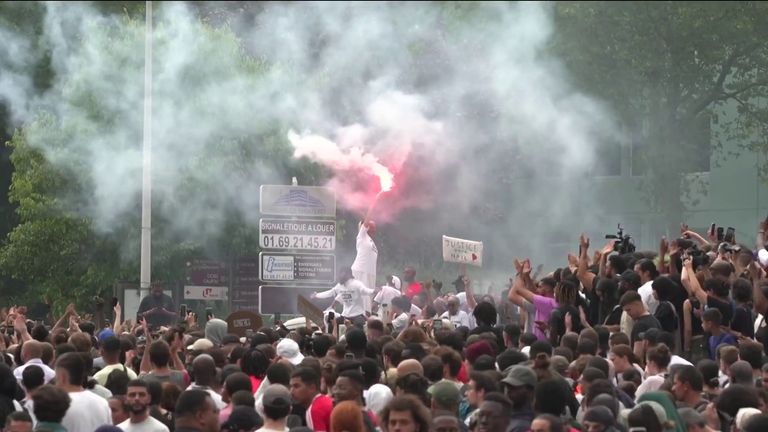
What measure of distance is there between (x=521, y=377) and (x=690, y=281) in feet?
16.2

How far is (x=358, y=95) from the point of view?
30766 mm

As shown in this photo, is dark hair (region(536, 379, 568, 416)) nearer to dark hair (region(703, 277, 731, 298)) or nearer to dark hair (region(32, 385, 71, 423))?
dark hair (region(32, 385, 71, 423))

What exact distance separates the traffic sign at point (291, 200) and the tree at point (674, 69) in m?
3.89

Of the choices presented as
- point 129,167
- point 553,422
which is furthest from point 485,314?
point 129,167

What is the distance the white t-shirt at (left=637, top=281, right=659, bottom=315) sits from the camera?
49.4ft

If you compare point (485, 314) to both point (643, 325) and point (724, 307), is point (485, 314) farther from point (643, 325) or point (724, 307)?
point (724, 307)

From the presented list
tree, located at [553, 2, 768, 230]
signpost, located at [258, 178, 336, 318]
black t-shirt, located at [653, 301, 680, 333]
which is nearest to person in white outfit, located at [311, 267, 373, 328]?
signpost, located at [258, 178, 336, 318]

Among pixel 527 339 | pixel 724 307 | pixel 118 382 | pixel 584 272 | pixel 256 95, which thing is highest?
pixel 256 95

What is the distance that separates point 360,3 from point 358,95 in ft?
11.2

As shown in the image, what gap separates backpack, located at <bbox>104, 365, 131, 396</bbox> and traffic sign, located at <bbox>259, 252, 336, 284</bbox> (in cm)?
1068

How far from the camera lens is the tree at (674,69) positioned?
21.5 meters

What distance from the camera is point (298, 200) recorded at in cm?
2236

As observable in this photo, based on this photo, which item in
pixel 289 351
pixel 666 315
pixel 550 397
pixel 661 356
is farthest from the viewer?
pixel 666 315

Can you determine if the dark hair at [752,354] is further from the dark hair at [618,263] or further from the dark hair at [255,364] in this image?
the dark hair at [618,263]
